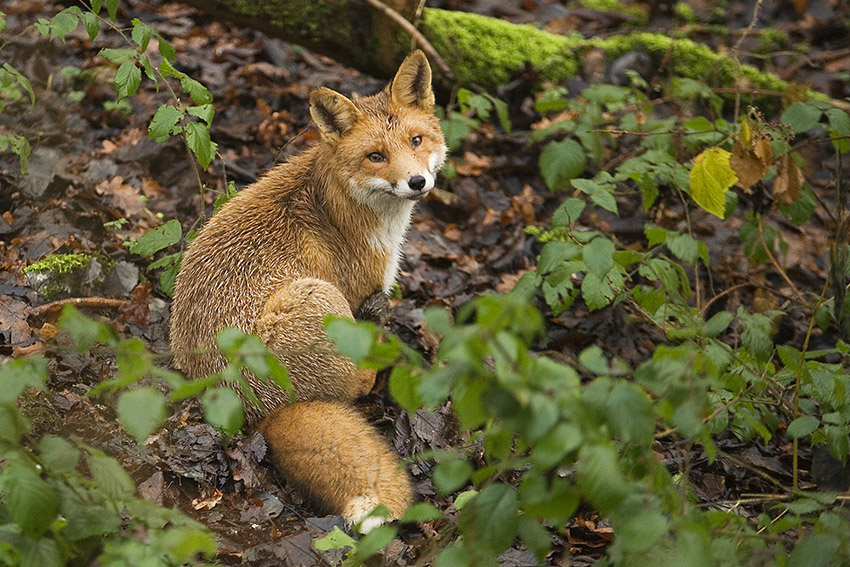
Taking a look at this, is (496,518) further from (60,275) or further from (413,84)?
(60,275)

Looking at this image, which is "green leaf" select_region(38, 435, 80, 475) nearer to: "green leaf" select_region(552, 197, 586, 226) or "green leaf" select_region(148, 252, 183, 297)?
"green leaf" select_region(148, 252, 183, 297)

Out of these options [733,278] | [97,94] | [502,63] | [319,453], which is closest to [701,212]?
[733,278]

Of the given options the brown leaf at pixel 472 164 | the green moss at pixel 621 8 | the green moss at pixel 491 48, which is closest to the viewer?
the brown leaf at pixel 472 164

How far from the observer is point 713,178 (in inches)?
193

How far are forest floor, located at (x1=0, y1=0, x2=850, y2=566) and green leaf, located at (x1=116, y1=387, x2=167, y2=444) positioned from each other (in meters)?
1.05

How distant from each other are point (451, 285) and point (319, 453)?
2674mm

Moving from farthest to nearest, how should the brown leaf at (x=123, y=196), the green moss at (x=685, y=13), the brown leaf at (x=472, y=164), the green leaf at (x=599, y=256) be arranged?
the green moss at (x=685, y=13) → the brown leaf at (x=472, y=164) → the brown leaf at (x=123, y=196) → the green leaf at (x=599, y=256)

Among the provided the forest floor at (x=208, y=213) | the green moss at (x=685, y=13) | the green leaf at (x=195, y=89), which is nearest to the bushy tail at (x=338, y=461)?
the forest floor at (x=208, y=213)

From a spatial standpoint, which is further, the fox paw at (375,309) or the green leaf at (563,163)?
the green leaf at (563,163)

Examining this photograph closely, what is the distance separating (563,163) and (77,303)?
369 cm

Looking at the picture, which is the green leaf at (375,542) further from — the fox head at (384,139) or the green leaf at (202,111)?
the green leaf at (202,111)

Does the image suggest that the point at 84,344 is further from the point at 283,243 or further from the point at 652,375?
the point at 283,243

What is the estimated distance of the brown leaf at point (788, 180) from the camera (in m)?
5.24

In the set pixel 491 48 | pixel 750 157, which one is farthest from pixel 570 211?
pixel 491 48
